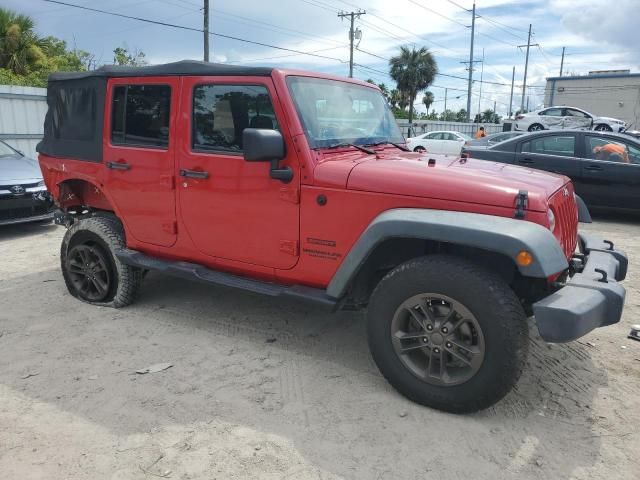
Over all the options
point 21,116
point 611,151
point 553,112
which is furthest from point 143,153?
point 553,112

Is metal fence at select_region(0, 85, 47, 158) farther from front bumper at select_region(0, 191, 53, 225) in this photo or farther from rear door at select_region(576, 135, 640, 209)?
rear door at select_region(576, 135, 640, 209)

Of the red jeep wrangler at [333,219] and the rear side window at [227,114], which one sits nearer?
the red jeep wrangler at [333,219]

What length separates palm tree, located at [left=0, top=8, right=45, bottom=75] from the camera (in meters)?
19.2

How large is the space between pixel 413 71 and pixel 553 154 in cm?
3962

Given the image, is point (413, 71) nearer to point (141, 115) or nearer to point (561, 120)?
point (561, 120)

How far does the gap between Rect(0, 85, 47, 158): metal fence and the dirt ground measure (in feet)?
27.9

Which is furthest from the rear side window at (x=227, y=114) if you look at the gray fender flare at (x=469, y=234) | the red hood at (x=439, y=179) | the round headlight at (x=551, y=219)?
the round headlight at (x=551, y=219)

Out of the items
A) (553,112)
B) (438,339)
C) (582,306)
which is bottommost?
(438,339)

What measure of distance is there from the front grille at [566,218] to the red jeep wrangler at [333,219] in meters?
0.03

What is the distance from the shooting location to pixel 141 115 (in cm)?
398

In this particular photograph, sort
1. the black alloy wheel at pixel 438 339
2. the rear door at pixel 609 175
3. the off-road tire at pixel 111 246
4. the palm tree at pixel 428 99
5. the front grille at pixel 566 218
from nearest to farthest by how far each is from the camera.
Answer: the black alloy wheel at pixel 438 339
the front grille at pixel 566 218
the off-road tire at pixel 111 246
the rear door at pixel 609 175
the palm tree at pixel 428 99

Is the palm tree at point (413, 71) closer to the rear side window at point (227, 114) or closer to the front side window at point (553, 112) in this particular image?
the front side window at point (553, 112)

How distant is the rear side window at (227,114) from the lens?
133 inches

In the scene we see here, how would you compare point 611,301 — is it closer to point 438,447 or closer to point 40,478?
point 438,447
